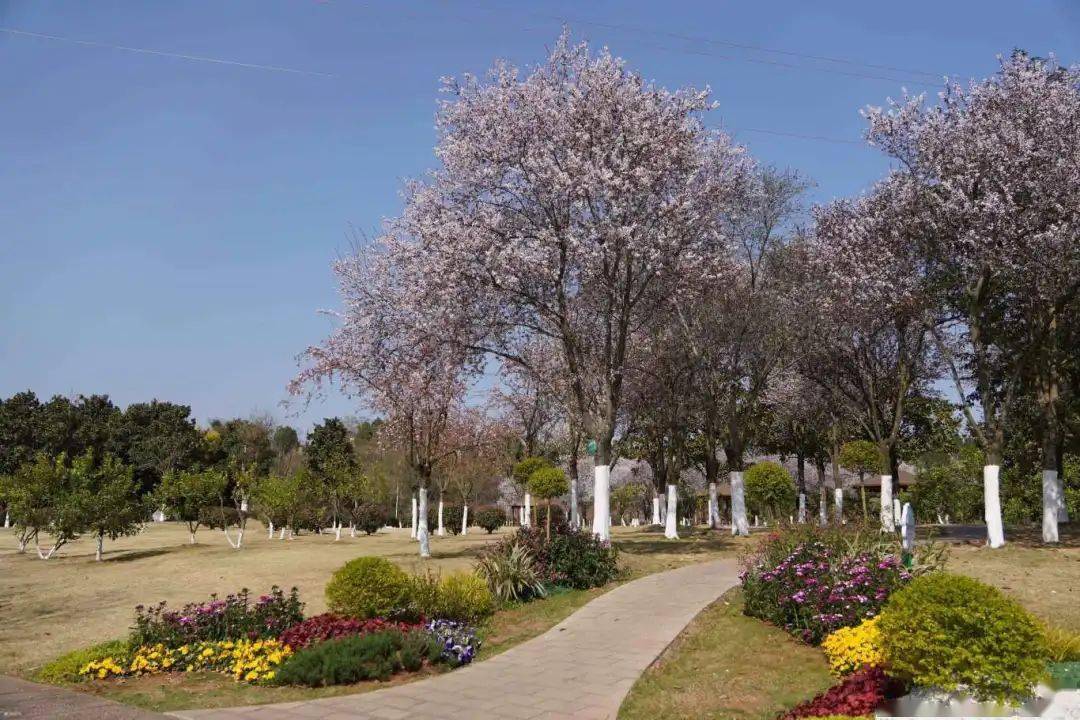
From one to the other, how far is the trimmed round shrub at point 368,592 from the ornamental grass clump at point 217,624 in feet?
2.16

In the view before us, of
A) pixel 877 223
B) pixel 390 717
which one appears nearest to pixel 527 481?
pixel 877 223

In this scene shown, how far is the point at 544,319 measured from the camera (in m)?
21.3

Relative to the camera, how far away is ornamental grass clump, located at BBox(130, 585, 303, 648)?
11141 mm

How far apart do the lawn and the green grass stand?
8.21ft

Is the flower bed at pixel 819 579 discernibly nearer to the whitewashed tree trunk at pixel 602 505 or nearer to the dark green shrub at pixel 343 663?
the dark green shrub at pixel 343 663

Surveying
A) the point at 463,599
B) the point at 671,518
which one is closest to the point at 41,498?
the point at 671,518

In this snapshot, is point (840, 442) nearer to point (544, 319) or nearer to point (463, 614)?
point (544, 319)

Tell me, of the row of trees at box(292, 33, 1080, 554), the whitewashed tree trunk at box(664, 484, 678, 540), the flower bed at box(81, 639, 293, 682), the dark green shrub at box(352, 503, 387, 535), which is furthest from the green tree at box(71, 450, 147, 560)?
the flower bed at box(81, 639, 293, 682)

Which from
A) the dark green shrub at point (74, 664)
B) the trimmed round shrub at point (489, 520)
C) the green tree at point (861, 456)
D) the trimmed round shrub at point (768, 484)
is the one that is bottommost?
the trimmed round shrub at point (489, 520)

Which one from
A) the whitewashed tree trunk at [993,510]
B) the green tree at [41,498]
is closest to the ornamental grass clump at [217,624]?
the whitewashed tree trunk at [993,510]

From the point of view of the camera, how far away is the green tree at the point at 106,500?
27.6 m

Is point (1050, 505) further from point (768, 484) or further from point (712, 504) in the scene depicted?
point (768, 484)

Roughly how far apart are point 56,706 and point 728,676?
23.3 ft

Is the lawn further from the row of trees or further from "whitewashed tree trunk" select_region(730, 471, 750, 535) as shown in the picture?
the row of trees
